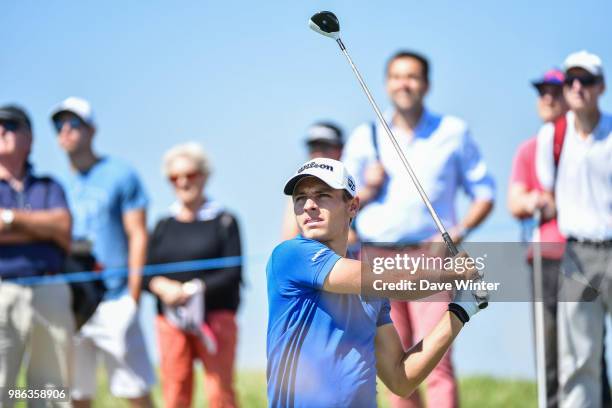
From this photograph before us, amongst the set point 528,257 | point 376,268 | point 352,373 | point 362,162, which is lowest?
point 352,373

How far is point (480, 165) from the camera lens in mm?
7160

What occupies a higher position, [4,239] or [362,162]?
[362,162]

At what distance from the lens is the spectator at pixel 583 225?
6527 mm

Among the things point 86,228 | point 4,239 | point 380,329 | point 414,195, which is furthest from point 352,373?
point 86,228

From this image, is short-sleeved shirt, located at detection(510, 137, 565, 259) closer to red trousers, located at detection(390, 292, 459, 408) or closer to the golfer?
red trousers, located at detection(390, 292, 459, 408)

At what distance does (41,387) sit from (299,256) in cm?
317

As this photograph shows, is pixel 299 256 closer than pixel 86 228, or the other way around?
pixel 299 256

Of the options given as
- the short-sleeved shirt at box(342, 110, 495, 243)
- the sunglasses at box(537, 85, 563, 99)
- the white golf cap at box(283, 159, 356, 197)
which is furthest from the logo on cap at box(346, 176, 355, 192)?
the sunglasses at box(537, 85, 563, 99)

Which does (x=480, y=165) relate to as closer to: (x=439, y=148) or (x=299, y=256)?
(x=439, y=148)

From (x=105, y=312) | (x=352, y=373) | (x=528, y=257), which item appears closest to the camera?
(x=352, y=373)

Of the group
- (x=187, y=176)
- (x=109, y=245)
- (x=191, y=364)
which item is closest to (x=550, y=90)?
(x=187, y=176)

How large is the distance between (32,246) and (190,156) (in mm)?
1465

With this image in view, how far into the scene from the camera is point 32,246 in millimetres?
7008

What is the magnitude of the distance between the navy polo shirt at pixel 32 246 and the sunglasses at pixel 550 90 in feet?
9.63
